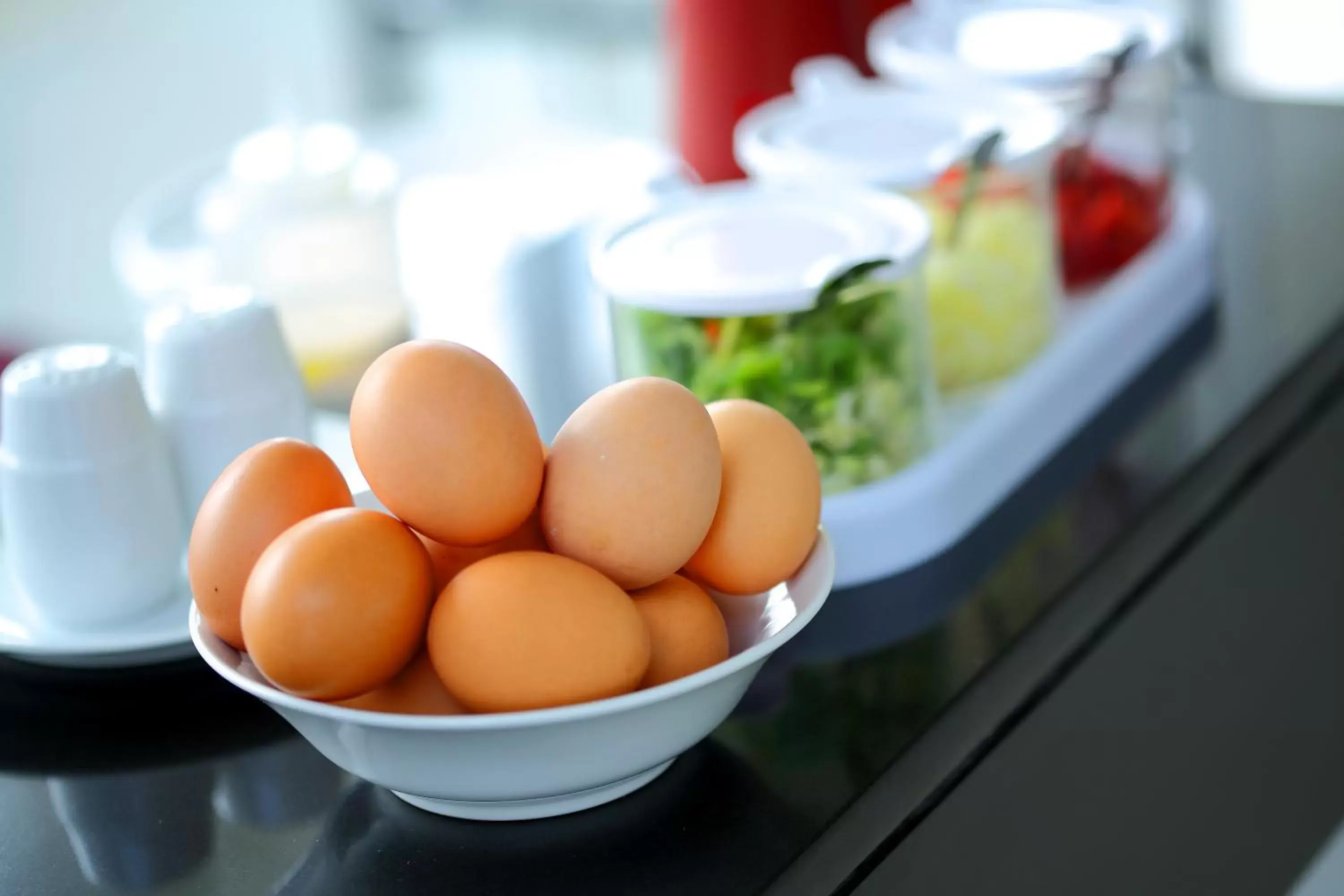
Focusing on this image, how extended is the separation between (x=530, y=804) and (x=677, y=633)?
9 cm

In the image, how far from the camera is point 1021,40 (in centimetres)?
107

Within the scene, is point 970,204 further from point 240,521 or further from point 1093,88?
point 240,521

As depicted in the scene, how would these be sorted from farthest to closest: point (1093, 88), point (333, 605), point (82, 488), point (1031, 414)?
point (1093, 88) < point (1031, 414) < point (82, 488) < point (333, 605)

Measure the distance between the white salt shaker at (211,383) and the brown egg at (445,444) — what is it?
0.72 feet

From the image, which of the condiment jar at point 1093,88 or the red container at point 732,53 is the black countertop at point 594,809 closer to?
the condiment jar at point 1093,88

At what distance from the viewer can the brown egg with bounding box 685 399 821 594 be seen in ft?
1.89

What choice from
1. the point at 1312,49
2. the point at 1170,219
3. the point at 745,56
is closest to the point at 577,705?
the point at 1170,219

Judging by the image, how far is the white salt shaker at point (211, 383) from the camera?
731 millimetres

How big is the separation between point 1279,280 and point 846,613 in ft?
1.79

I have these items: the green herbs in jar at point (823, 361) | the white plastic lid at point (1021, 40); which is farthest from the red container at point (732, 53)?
the green herbs in jar at point (823, 361)

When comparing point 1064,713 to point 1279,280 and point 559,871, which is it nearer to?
point 559,871

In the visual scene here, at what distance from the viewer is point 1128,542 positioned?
78 cm

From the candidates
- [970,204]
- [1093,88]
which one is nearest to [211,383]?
[970,204]

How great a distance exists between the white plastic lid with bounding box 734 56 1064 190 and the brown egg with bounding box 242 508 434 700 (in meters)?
0.43
